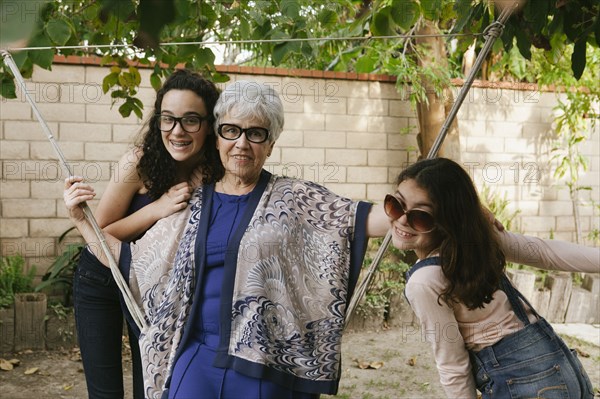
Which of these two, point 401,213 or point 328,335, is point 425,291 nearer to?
point 401,213

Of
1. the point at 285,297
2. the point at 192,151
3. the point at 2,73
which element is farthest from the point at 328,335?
the point at 2,73

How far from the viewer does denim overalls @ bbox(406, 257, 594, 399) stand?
4.54ft

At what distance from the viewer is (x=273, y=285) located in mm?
1659

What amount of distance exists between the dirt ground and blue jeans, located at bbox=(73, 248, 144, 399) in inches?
55.5

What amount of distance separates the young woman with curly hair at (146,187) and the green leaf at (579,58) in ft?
3.43

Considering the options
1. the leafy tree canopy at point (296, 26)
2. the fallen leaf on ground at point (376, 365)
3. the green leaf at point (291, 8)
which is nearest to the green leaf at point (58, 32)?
the leafy tree canopy at point (296, 26)

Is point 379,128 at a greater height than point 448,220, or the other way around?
point 379,128

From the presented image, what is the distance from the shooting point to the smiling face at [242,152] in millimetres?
1695

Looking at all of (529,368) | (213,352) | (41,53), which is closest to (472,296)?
(529,368)

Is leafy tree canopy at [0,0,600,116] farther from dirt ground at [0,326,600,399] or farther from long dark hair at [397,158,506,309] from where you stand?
dirt ground at [0,326,600,399]

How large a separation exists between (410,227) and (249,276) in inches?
16.4

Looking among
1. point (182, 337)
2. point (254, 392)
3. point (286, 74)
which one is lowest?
point (254, 392)

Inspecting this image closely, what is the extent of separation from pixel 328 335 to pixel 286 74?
3268mm

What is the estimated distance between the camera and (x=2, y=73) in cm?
253
